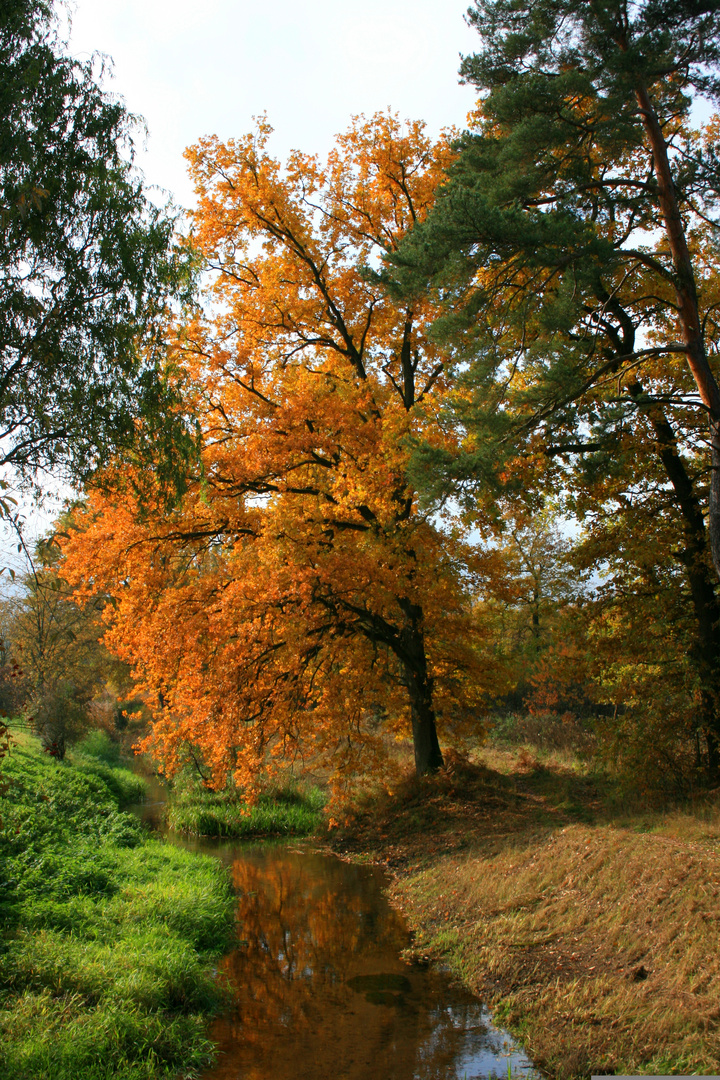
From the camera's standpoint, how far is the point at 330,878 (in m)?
12.0

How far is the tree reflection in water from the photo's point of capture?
19.0 ft

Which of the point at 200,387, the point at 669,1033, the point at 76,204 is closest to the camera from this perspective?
the point at 669,1033

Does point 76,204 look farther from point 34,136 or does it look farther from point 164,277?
point 164,277

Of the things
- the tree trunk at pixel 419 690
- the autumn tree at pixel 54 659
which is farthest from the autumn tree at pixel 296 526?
the autumn tree at pixel 54 659

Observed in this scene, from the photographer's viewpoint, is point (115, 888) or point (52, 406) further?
point (115, 888)

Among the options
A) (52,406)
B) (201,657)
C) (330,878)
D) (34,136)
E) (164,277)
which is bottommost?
(330,878)

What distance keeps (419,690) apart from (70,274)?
10.5 metres

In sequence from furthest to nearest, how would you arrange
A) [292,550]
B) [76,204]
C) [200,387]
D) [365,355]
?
[365,355] → [200,387] → [292,550] → [76,204]

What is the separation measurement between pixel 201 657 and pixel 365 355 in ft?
25.4

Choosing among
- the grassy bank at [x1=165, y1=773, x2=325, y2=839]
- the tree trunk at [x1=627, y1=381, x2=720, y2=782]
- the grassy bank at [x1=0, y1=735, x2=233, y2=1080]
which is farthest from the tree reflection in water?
the tree trunk at [x1=627, y1=381, x2=720, y2=782]

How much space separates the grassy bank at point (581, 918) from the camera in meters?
5.43

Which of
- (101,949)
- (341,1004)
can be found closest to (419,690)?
(341,1004)

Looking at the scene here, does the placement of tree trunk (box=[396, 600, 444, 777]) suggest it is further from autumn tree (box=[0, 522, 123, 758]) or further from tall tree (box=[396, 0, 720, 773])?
autumn tree (box=[0, 522, 123, 758])

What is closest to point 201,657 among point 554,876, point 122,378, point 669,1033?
point 122,378
